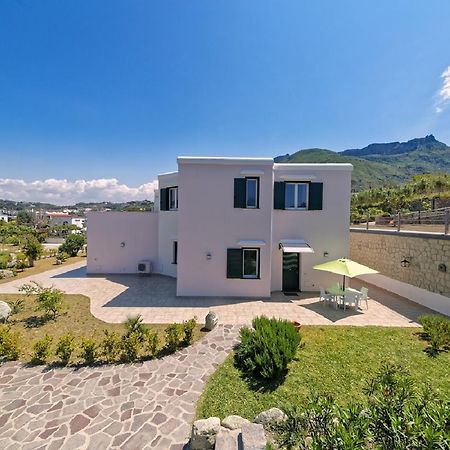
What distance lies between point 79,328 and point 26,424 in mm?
5842

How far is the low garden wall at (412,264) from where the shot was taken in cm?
1369

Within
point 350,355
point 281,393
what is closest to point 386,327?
point 350,355

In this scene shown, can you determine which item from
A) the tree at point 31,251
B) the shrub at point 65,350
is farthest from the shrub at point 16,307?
the tree at point 31,251

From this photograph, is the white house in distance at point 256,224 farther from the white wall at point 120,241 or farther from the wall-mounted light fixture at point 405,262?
the white wall at point 120,241

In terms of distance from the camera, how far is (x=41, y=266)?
26141 mm

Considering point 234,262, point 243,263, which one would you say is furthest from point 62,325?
point 243,263

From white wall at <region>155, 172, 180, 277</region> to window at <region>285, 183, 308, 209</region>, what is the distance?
949 cm

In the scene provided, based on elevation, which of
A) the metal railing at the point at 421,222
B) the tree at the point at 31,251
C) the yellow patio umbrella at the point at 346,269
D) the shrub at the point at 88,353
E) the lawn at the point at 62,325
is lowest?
the lawn at the point at 62,325

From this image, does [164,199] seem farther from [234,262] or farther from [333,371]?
[333,371]

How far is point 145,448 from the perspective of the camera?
579 centimetres

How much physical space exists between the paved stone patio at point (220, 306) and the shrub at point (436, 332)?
1882 millimetres

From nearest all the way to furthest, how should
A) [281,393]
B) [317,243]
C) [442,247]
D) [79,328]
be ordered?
[281,393], [79,328], [442,247], [317,243]

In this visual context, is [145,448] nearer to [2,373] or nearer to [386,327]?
[2,373]

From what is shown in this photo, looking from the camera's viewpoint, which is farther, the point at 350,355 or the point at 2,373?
the point at 350,355
